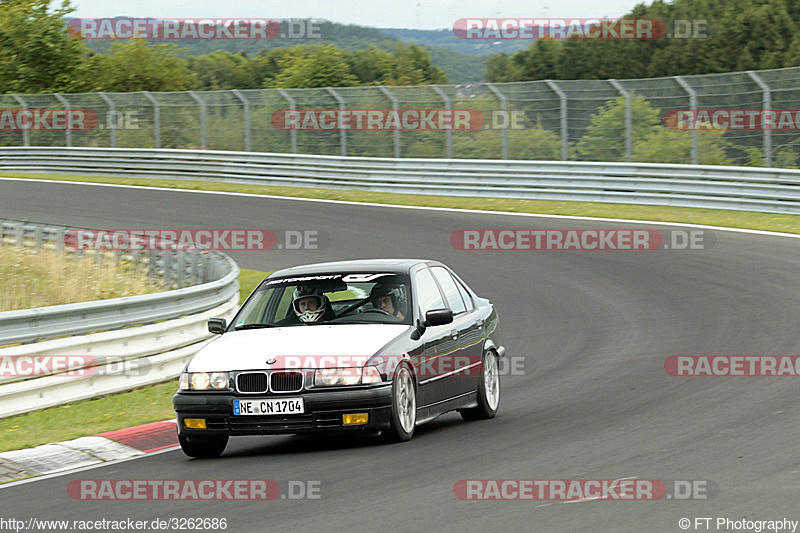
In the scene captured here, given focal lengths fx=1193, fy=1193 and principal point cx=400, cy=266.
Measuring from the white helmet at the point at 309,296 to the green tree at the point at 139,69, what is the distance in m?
43.8

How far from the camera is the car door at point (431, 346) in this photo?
346 inches

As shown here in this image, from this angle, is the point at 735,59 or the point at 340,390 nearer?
the point at 340,390

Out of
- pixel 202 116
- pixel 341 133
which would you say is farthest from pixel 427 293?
pixel 202 116

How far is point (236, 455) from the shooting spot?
8.61 metres

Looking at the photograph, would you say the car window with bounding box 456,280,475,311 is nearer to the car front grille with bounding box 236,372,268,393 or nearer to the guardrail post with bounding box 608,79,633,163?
the car front grille with bounding box 236,372,268,393

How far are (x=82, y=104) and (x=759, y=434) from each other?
32882 millimetres

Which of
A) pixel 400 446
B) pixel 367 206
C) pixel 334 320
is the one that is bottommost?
pixel 367 206

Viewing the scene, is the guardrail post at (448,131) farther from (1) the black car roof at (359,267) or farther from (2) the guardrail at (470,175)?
(1) the black car roof at (359,267)

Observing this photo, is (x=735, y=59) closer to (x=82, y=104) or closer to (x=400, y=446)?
(x=82, y=104)

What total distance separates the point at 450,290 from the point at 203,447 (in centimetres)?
268

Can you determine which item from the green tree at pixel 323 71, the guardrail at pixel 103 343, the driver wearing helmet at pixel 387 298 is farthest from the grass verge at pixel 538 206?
the driver wearing helmet at pixel 387 298

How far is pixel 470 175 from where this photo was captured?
1144 inches

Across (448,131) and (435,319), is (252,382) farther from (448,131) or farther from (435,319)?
(448,131)

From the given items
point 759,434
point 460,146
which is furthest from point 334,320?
→ point 460,146
